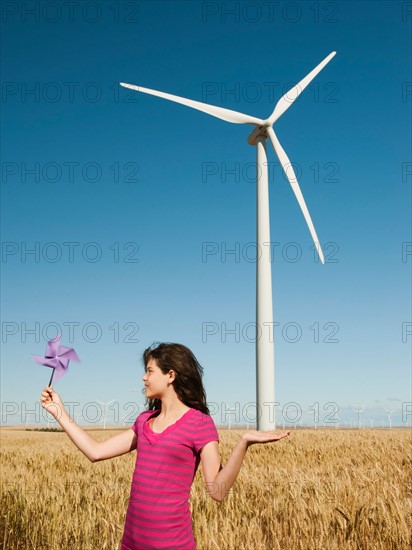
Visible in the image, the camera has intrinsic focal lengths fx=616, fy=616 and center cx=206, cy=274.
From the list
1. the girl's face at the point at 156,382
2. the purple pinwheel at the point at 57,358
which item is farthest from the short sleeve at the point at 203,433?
the purple pinwheel at the point at 57,358

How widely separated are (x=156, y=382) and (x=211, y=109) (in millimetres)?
17916

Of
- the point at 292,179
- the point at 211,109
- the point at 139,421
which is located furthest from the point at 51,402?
the point at 211,109

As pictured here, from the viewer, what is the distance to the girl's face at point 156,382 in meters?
3.84

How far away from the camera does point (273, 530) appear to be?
20.0 feet

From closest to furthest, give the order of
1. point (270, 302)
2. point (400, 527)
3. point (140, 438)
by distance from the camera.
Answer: point (140, 438), point (400, 527), point (270, 302)

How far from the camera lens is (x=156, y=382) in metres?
3.85

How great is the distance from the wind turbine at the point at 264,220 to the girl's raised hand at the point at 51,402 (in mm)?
13897

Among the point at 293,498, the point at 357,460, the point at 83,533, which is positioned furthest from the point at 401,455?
the point at 83,533

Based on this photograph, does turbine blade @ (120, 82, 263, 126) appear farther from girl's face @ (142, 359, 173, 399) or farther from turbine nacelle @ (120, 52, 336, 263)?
girl's face @ (142, 359, 173, 399)

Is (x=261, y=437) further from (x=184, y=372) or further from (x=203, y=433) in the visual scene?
(x=184, y=372)

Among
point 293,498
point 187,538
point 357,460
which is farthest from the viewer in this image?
point 357,460

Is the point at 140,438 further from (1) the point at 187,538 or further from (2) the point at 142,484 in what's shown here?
(1) the point at 187,538

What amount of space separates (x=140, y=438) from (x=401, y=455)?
9.77 m

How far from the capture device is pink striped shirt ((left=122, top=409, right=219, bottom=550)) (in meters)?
3.41
